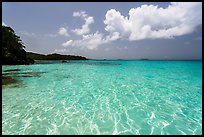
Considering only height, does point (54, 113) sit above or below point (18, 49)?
below

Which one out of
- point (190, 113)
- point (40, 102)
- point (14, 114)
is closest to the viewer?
point (14, 114)

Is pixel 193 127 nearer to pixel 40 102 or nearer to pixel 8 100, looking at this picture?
pixel 40 102

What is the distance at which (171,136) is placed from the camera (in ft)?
16.6

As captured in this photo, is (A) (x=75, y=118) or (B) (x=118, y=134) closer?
(B) (x=118, y=134)

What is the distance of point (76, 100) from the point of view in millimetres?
9078

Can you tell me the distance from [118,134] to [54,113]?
341cm

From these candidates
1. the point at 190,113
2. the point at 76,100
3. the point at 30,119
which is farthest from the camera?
the point at 76,100

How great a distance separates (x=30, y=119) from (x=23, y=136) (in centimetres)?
141

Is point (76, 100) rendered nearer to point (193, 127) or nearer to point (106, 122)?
point (106, 122)

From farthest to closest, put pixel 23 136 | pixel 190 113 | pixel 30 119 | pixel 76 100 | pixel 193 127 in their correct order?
pixel 76 100 < pixel 190 113 < pixel 30 119 < pixel 193 127 < pixel 23 136

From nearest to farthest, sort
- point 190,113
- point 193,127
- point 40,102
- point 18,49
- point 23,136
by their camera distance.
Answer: point 23,136 → point 193,127 → point 190,113 → point 40,102 → point 18,49

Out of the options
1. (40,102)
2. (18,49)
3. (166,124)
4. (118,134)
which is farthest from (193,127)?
(18,49)

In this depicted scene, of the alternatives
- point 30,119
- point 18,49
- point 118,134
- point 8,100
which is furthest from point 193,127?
point 18,49

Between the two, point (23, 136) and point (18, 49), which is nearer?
point (23, 136)
